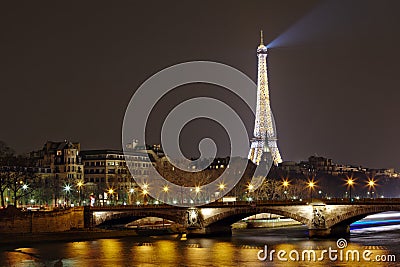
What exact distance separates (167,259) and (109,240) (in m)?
19.3

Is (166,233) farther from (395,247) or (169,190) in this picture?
(169,190)

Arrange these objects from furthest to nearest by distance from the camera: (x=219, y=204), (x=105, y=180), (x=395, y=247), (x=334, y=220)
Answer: (x=105, y=180) < (x=219, y=204) < (x=334, y=220) < (x=395, y=247)

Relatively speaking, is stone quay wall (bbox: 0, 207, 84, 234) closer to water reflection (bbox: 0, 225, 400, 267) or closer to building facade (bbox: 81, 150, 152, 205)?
water reflection (bbox: 0, 225, 400, 267)

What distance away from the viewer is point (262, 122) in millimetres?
158875

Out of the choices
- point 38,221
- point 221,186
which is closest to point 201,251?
Result: point 38,221

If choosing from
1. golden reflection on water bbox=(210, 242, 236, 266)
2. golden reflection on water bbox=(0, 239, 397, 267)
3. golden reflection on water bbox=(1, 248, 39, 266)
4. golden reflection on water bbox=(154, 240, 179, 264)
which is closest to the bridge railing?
golden reflection on water bbox=(0, 239, 397, 267)

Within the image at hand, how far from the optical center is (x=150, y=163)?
6230 inches

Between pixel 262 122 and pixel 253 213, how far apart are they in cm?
8577

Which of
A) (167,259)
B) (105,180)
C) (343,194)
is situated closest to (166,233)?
(167,259)

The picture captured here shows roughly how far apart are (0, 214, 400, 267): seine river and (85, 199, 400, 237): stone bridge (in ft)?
6.31

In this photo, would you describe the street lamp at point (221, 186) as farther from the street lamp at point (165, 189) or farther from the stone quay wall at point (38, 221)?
the stone quay wall at point (38, 221)

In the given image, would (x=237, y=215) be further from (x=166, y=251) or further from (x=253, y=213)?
(x=166, y=251)

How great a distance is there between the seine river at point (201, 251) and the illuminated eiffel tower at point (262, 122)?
275 ft

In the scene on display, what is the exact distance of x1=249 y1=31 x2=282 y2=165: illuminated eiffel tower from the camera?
157 meters
